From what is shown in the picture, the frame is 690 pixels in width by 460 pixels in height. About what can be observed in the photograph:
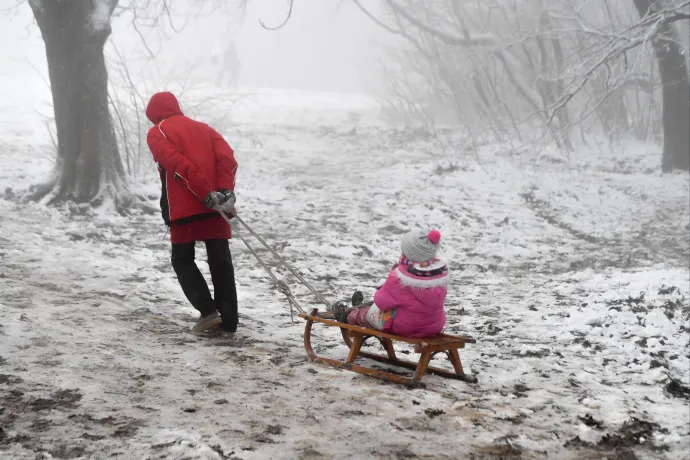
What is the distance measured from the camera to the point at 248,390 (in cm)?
341

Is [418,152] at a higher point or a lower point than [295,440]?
higher

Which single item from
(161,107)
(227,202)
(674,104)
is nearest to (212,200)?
(227,202)

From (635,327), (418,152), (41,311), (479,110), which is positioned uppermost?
(479,110)

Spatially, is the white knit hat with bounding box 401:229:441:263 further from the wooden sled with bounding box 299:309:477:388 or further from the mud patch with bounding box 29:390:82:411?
the mud patch with bounding box 29:390:82:411

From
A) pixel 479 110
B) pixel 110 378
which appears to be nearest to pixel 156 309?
pixel 110 378

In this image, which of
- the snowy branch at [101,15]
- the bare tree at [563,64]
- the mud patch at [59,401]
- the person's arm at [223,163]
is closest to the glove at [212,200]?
the person's arm at [223,163]

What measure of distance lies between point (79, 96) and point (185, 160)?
205 inches

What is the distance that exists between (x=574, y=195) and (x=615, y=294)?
6922mm

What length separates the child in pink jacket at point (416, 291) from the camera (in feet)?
12.8

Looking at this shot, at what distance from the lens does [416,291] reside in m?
3.90

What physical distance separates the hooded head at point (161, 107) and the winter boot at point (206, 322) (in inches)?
61.9

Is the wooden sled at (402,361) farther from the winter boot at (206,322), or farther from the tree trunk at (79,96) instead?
the tree trunk at (79,96)

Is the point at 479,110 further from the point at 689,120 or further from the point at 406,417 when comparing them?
the point at 406,417

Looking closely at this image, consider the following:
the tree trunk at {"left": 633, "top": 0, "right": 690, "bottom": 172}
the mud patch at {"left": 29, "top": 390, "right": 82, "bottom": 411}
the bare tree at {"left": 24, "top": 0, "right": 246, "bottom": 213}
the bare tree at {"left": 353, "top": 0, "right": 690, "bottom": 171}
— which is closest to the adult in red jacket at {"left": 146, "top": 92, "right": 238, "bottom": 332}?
the mud patch at {"left": 29, "top": 390, "right": 82, "bottom": 411}
